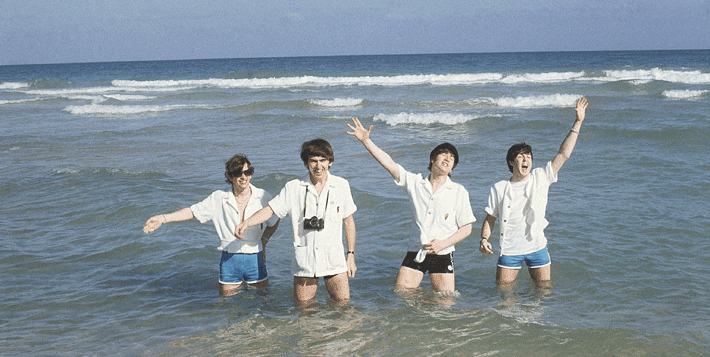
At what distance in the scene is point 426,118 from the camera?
756 inches

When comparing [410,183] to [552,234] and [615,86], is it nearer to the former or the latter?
[552,234]

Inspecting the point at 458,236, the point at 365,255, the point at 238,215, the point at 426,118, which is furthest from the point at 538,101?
the point at 238,215

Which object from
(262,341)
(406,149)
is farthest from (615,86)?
(262,341)

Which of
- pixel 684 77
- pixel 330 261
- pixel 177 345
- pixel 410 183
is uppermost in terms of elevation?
pixel 684 77

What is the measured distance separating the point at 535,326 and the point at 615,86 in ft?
87.9

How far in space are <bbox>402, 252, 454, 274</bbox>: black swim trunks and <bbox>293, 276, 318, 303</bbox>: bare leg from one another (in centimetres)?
94

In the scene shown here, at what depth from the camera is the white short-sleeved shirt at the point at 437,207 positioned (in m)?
5.12

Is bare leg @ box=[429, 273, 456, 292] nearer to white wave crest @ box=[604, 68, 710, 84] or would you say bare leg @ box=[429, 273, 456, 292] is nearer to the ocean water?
the ocean water

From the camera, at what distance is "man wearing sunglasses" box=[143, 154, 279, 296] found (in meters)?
5.12

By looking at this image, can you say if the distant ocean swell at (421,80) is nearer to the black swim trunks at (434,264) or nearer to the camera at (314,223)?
the black swim trunks at (434,264)

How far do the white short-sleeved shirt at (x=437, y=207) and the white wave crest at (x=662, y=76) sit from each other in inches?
1239

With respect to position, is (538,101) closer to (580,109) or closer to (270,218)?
(580,109)

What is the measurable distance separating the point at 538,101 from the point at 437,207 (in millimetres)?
19645

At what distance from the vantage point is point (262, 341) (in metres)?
5.04
